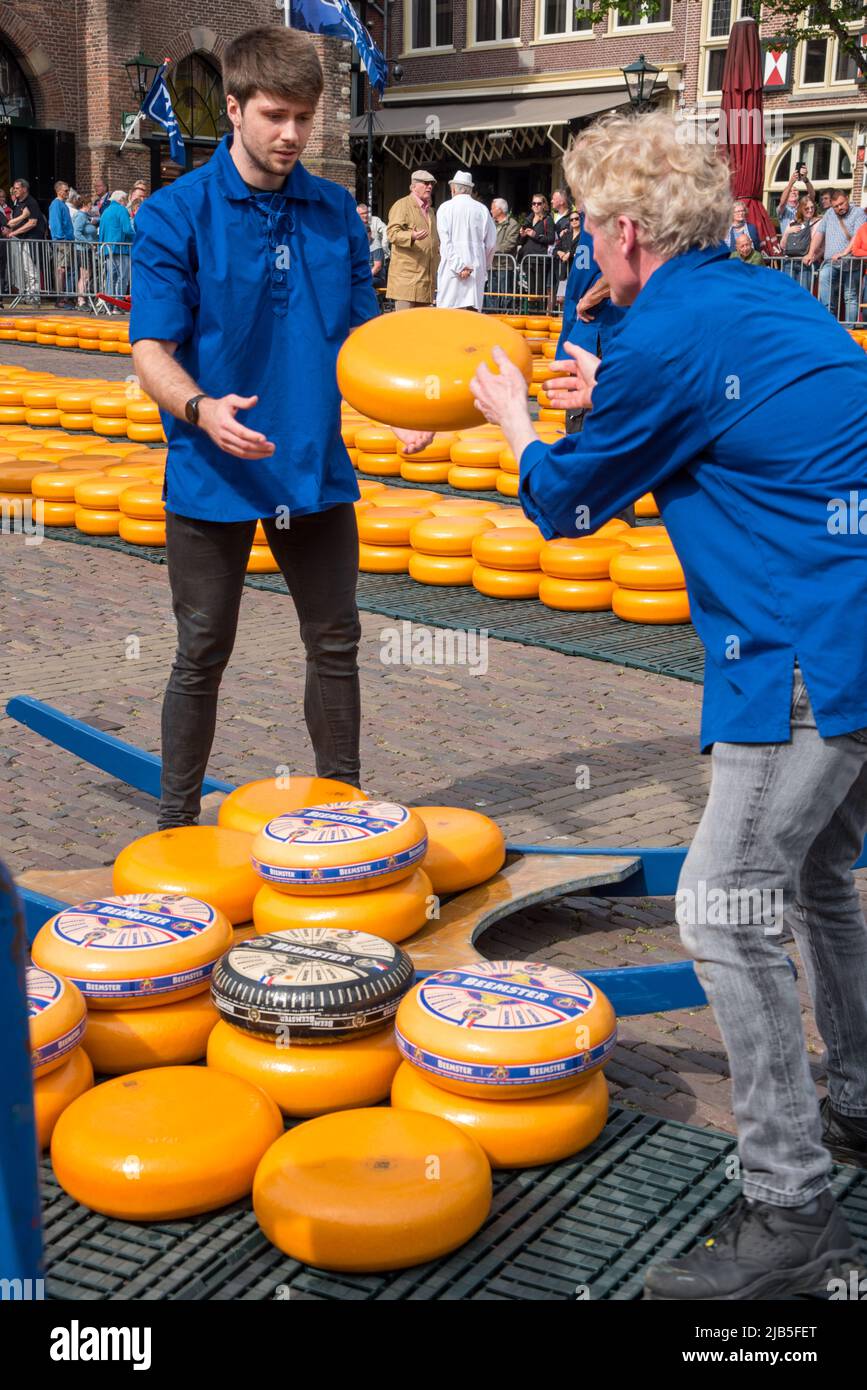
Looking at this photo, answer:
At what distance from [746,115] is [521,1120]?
17.6 m

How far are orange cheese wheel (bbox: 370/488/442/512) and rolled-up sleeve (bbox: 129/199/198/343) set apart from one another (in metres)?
5.17

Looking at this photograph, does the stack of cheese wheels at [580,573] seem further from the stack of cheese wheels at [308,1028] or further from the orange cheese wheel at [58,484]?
the stack of cheese wheels at [308,1028]

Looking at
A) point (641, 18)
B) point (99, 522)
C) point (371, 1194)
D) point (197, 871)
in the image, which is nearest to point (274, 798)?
point (197, 871)

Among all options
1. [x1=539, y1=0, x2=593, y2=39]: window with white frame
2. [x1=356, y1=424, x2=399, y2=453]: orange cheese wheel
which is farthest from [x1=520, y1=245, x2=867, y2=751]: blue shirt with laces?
[x1=539, y1=0, x2=593, y2=39]: window with white frame

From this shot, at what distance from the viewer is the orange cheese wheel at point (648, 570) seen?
7.31 meters

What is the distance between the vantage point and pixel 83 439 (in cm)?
1154

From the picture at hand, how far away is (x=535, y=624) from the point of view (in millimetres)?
7531

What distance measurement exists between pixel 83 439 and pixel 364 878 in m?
8.92

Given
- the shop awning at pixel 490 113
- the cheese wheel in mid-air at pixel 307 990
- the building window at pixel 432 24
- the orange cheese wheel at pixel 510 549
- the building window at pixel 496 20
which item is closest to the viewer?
the cheese wheel in mid-air at pixel 307 990

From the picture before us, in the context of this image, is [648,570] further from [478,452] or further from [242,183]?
[242,183]

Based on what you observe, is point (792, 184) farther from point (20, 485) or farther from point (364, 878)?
point (364, 878)

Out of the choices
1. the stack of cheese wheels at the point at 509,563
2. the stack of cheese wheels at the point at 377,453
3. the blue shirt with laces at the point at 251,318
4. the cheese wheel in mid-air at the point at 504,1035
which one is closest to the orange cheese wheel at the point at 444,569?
the stack of cheese wheels at the point at 509,563

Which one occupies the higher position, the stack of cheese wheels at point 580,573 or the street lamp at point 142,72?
the street lamp at point 142,72

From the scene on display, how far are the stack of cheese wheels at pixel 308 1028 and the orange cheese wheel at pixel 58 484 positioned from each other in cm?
719
